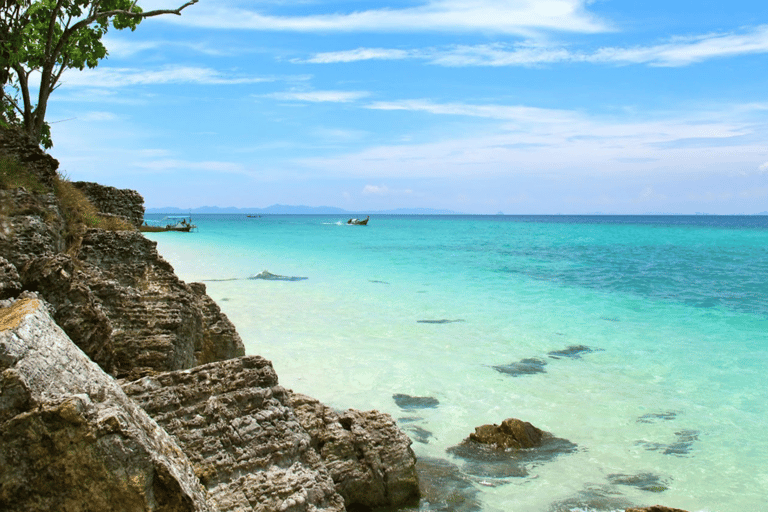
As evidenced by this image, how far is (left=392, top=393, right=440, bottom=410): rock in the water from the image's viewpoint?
1050 centimetres

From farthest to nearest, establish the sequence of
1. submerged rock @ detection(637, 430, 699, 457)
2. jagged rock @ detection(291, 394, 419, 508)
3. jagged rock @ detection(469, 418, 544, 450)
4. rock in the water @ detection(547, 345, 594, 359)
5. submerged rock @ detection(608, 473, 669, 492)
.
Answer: rock in the water @ detection(547, 345, 594, 359) → submerged rock @ detection(637, 430, 699, 457) → jagged rock @ detection(469, 418, 544, 450) → submerged rock @ detection(608, 473, 669, 492) → jagged rock @ detection(291, 394, 419, 508)

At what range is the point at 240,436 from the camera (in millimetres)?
4773

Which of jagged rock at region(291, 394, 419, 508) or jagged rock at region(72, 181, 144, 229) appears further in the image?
jagged rock at region(72, 181, 144, 229)

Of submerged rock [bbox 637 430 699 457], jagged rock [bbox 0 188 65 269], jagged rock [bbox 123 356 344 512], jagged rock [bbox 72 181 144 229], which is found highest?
jagged rock [bbox 72 181 144 229]

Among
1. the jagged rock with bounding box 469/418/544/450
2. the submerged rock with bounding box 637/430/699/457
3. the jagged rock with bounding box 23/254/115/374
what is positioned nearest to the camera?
the jagged rock with bounding box 23/254/115/374

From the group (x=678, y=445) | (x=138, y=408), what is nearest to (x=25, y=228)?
(x=138, y=408)

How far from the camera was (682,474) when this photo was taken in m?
8.18

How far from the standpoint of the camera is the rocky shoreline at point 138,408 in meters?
3.51

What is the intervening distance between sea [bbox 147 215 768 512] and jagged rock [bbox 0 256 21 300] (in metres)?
4.59

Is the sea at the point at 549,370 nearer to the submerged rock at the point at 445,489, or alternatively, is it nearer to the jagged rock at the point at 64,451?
the submerged rock at the point at 445,489

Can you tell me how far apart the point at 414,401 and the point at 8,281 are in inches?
285

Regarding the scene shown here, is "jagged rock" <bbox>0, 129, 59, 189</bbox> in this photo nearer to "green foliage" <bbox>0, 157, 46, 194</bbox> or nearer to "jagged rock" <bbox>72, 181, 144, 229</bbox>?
"green foliage" <bbox>0, 157, 46, 194</bbox>

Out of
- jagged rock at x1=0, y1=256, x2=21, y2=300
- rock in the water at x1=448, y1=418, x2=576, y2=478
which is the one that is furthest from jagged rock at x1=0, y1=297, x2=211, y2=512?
rock in the water at x1=448, y1=418, x2=576, y2=478

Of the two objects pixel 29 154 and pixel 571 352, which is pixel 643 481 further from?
pixel 29 154
